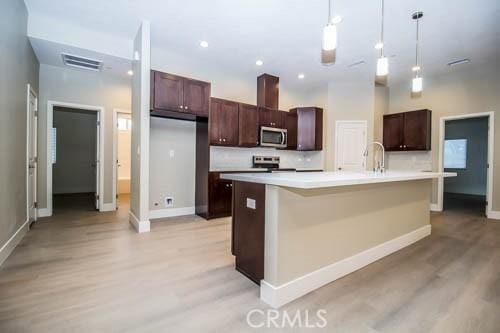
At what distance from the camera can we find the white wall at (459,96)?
189 inches

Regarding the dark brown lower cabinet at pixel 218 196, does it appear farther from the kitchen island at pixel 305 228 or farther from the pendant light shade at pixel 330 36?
the pendant light shade at pixel 330 36

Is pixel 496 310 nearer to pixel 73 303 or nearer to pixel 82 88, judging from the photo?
pixel 73 303

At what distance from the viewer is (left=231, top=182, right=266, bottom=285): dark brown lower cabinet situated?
80.7 inches

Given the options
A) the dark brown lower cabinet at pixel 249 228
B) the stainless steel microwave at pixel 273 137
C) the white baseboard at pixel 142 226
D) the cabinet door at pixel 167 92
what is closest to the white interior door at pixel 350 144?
the stainless steel microwave at pixel 273 137

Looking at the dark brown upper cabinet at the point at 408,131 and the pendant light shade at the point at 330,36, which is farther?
the dark brown upper cabinet at the point at 408,131

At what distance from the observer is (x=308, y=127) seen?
19.3ft

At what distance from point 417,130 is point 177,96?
5279 millimetres

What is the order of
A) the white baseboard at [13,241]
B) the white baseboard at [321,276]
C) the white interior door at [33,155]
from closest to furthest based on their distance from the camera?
the white baseboard at [321,276] < the white baseboard at [13,241] < the white interior door at [33,155]

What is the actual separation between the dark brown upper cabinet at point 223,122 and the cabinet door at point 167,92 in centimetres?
63

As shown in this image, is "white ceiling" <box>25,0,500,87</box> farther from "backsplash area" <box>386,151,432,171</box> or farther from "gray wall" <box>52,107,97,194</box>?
"gray wall" <box>52,107,97,194</box>

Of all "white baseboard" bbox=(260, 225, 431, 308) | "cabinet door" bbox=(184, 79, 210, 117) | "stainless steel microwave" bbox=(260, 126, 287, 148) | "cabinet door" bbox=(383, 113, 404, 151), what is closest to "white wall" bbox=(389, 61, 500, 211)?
"cabinet door" bbox=(383, 113, 404, 151)

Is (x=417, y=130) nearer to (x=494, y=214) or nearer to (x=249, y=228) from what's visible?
(x=494, y=214)

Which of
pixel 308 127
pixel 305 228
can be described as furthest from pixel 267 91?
pixel 305 228

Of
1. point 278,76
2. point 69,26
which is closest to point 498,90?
point 278,76
